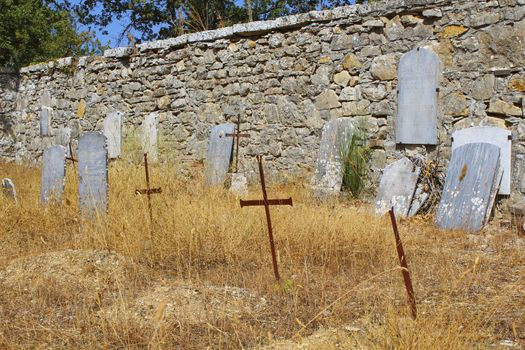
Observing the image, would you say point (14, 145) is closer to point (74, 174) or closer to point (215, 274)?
point (74, 174)

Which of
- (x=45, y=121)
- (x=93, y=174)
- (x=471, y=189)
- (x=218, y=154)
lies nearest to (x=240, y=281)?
(x=93, y=174)

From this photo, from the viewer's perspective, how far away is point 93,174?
698cm

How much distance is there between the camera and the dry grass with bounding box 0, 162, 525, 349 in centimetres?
359

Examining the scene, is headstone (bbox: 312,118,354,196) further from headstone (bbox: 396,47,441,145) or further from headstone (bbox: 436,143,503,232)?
headstone (bbox: 436,143,503,232)

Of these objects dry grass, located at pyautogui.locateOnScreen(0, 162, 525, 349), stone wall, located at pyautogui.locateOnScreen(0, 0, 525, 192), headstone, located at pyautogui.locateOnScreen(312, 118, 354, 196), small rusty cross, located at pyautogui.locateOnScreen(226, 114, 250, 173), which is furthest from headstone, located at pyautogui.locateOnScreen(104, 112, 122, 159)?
headstone, located at pyautogui.locateOnScreen(312, 118, 354, 196)

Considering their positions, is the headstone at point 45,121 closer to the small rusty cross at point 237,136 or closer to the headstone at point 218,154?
the headstone at point 218,154

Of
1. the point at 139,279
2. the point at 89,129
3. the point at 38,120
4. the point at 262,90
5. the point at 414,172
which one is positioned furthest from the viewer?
the point at 38,120

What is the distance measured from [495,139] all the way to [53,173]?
217 inches

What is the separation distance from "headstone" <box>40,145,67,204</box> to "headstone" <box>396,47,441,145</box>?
4.39 meters

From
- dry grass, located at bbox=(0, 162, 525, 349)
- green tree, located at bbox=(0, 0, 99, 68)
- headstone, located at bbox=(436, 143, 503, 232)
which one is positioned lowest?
dry grass, located at bbox=(0, 162, 525, 349)

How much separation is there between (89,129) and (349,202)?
6.92 m

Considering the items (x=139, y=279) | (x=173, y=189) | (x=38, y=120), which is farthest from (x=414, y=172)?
(x=38, y=120)

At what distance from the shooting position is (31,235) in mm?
6691

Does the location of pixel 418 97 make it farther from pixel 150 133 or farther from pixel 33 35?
pixel 33 35
